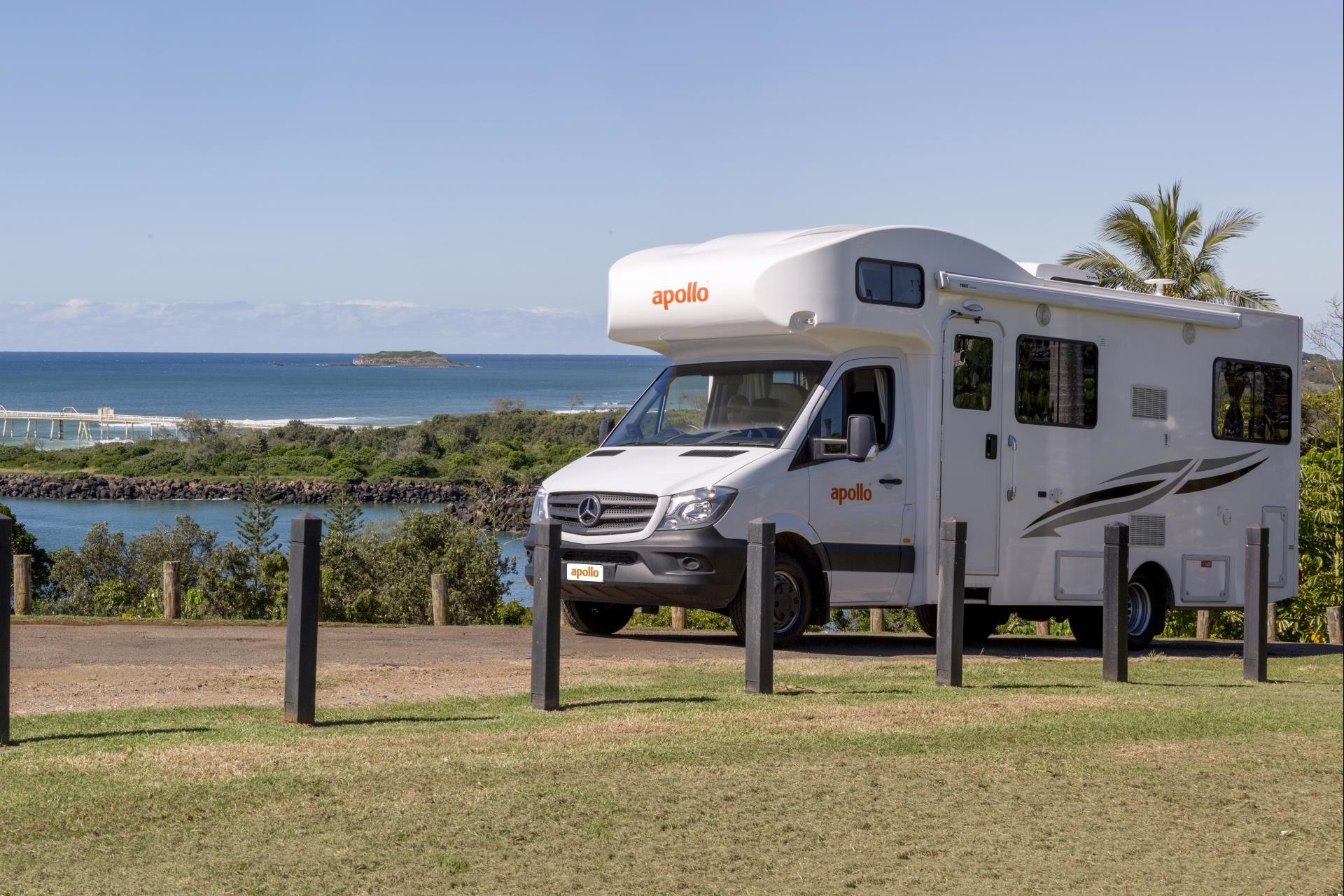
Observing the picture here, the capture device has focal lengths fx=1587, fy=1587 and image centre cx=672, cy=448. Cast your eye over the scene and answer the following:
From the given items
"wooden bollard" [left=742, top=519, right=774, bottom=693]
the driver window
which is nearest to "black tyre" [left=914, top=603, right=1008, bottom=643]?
the driver window

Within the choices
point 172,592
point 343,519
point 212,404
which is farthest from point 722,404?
point 212,404

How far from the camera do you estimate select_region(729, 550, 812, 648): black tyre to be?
12.4m

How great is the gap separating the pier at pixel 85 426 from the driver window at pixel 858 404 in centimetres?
7145

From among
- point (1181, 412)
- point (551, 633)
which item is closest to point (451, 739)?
point (551, 633)

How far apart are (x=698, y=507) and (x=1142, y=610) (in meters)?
5.30

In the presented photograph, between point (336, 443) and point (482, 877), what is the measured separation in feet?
291

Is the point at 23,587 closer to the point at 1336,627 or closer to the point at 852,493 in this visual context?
the point at 852,493

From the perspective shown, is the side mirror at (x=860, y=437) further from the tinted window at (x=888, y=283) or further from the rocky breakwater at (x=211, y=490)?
the rocky breakwater at (x=211, y=490)

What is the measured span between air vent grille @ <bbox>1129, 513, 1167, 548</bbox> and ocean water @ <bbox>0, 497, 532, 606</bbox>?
3201 cm

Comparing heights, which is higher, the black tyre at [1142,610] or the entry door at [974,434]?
the entry door at [974,434]

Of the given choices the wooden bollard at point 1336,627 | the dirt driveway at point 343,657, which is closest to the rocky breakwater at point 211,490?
the wooden bollard at point 1336,627

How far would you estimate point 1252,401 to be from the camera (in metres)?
15.7

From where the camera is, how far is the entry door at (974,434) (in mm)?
13141

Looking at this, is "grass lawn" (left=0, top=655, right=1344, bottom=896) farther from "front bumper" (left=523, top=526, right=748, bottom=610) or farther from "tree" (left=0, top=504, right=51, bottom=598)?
"tree" (left=0, top=504, right=51, bottom=598)
